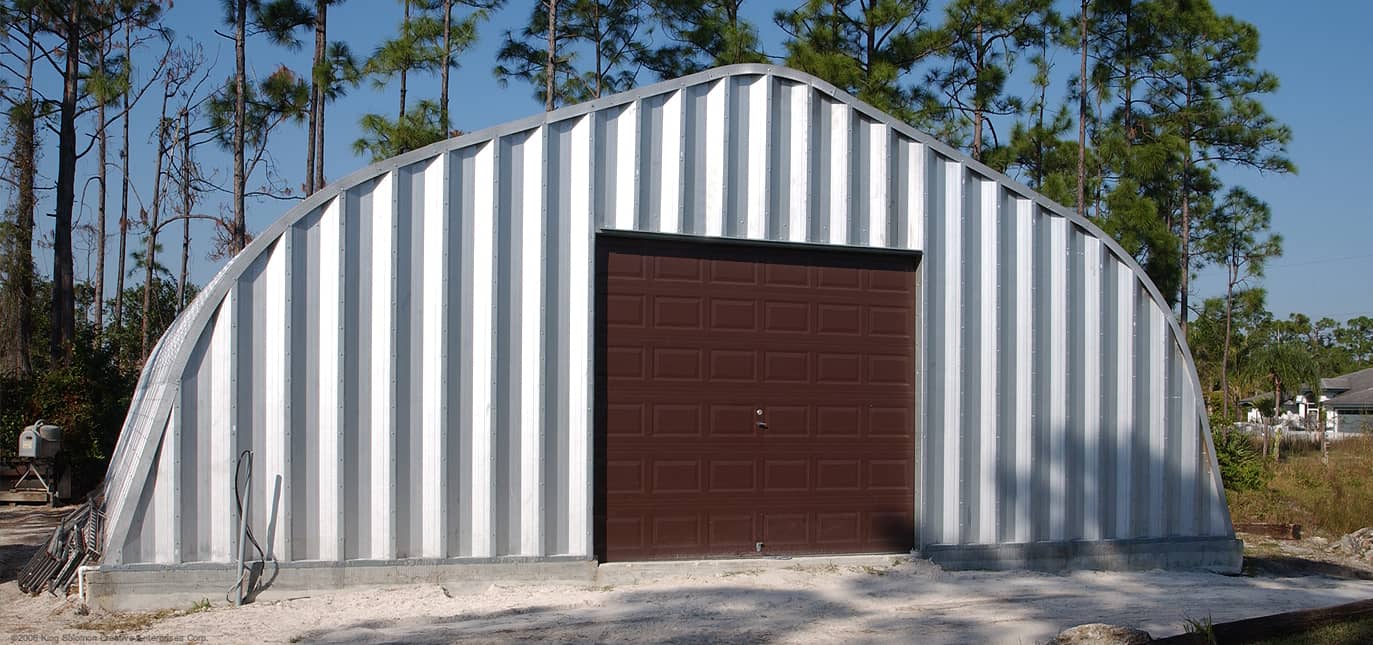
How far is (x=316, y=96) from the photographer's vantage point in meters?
23.4

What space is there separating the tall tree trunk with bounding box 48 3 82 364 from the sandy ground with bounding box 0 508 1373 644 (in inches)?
492

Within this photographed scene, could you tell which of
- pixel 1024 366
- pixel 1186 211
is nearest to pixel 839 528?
pixel 1024 366

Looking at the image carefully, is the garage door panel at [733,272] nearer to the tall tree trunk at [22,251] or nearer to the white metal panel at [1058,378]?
the white metal panel at [1058,378]

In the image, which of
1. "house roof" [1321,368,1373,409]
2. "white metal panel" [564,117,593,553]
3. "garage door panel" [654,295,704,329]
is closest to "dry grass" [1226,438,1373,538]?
"garage door panel" [654,295,704,329]

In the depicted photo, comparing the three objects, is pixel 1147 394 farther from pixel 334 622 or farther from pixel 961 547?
pixel 334 622

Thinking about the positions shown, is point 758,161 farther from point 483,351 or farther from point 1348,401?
point 1348,401

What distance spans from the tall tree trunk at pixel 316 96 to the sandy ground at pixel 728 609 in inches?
542

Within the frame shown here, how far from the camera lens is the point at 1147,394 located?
11500 mm

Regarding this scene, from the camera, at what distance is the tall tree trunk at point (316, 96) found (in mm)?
21969

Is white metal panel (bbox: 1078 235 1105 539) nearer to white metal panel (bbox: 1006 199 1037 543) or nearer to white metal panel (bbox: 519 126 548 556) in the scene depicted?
white metal panel (bbox: 1006 199 1037 543)

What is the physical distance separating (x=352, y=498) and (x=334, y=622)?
124 centimetres

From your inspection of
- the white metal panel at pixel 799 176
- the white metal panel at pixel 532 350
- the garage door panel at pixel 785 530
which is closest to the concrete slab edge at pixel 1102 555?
the garage door panel at pixel 785 530

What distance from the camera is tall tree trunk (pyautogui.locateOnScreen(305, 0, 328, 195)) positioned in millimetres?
21969

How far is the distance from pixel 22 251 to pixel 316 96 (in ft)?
22.2
